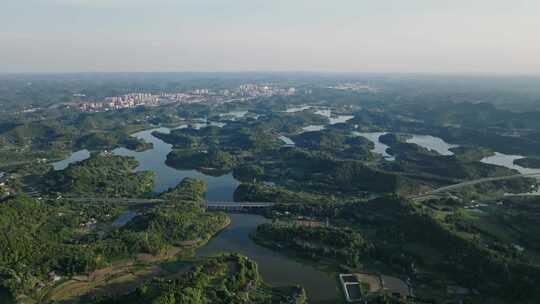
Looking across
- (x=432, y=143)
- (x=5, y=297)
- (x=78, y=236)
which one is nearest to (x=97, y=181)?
(x=78, y=236)

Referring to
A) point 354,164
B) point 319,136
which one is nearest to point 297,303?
point 354,164

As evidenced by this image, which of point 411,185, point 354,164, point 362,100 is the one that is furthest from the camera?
point 362,100

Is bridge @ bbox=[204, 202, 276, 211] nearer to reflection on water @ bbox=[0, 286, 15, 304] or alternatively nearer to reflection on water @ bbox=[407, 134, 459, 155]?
reflection on water @ bbox=[0, 286, 15, 304]

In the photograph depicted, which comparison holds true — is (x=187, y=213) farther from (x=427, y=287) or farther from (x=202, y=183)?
(x=427, y=287)

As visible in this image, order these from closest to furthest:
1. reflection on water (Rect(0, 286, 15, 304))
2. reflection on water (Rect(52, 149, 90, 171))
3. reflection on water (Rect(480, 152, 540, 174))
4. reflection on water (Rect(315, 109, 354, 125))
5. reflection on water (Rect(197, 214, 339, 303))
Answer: reflection on water (Rect(0, 286, 15, 304)) < reflection on water (Rect(197, 214, 339, 303)) < reflection on water (Rect(480, 152, 540, 174)) < reflection on water (Rect(52, 149, 90, 171)) < reflection on water (Rect(315, 109, 354, 125))

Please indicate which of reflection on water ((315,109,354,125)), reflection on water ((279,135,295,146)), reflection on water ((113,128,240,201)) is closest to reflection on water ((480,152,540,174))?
reflection on water ((279,135,295,146))
